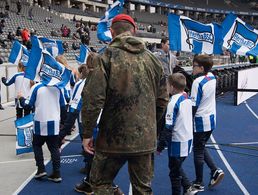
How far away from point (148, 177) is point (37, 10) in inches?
1543

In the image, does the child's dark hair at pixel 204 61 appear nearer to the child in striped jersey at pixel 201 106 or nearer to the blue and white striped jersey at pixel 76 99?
the child in striped jersey at pixel 201 106

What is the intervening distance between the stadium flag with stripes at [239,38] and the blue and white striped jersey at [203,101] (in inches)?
129

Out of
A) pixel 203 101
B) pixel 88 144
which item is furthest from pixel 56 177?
pixel 88 144

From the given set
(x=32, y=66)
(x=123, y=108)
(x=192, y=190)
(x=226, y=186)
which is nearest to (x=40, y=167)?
(x=32, y=66)

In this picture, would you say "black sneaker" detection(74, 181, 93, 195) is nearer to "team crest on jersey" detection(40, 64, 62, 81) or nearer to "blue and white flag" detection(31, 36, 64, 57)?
"team crest on jersey" detection(40, 64, 62, 81)

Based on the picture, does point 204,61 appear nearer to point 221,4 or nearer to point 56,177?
point 56,177

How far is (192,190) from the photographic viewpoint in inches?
194

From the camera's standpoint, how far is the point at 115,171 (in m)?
3.25

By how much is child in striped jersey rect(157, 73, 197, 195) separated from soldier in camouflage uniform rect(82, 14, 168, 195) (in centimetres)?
126

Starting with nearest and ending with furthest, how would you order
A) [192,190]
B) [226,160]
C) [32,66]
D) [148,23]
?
1. [192,190]
2. [32,66]
3. [226,160]
4. [148,23]

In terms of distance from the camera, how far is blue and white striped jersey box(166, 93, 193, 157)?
4.48 m

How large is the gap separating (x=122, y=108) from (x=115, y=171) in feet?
1.75

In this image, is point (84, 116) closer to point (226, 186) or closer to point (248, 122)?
point (226, 186)

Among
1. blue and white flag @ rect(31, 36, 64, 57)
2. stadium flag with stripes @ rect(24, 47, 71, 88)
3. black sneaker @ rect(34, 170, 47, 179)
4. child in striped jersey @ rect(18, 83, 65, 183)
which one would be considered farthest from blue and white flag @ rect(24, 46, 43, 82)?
blue and white flag @ rect(31, 36, 64, 57)
